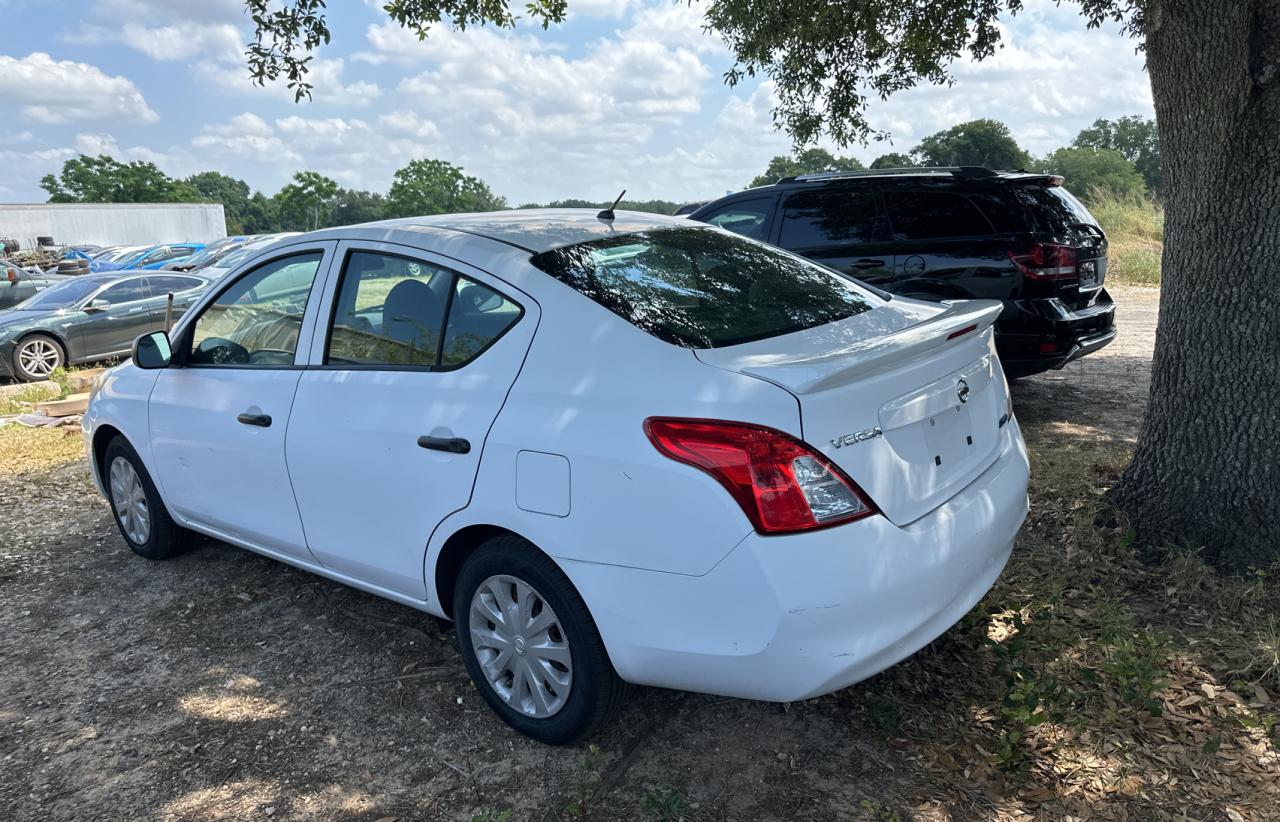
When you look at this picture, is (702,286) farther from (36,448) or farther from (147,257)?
(147,257)

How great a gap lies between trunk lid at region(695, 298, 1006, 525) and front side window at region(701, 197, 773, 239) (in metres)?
4.66

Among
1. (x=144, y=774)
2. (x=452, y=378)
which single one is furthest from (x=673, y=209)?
(x=144, y=774)

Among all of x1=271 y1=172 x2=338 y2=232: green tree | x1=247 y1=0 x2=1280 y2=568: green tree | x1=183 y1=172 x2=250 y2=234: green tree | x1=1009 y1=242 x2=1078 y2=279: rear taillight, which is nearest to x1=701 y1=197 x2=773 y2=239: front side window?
x1=1009 y1=242 x2=1078 y2=279: rear taillight

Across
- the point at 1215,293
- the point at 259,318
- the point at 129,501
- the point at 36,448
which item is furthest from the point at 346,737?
the point at 36,448

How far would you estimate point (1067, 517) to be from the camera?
176 inches

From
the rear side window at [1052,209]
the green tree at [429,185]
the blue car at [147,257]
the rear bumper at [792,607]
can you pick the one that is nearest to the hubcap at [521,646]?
the rear bumper at [792,607]

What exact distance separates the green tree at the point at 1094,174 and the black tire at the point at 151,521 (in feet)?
59.9

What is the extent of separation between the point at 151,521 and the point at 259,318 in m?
1.50

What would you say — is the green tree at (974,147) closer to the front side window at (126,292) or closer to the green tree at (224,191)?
the front side window at (126,292)

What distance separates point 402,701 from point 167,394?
76.8 inches

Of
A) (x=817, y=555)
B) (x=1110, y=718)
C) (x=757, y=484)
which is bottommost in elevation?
(x=1110, y=718)

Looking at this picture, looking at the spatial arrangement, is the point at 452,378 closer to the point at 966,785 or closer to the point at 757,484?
the point at 757,484

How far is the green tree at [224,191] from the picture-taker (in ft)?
352

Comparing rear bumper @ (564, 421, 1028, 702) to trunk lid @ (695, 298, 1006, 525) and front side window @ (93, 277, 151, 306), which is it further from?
front side window @ (93, 277, 151, 306)
